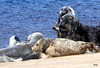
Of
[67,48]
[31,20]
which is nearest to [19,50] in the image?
[67,48]

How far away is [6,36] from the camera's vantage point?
12.4 meters

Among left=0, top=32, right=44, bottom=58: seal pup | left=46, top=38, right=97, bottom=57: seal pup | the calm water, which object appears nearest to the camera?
left=46, top=38, right=97, bottom=57: seal pup

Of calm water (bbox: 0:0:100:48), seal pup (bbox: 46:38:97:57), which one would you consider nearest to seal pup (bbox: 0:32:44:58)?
seal pup (bbox: 46:38:97:57)

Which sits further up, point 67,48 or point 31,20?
point 67,48

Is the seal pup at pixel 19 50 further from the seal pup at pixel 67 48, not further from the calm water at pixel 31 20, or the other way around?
the calm water at pixel 31 20

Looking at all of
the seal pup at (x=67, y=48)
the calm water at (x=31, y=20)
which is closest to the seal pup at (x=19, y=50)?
the seal pup at (x=67, y=48)

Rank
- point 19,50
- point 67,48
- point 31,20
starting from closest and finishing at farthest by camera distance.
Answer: point 67,48, point 19,50, point 31,20

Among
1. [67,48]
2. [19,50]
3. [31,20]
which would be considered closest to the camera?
[67,48]

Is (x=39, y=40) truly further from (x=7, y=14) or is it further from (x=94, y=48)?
(x=7, y=14)

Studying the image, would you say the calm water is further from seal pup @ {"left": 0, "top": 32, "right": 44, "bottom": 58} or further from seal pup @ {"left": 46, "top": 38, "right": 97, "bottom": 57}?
seal pup @ {"left": 46, "top": 38, "right": 97, "bottom": 57}

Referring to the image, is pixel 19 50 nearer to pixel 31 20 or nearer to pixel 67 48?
pixel 67 48

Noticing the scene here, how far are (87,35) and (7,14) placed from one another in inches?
432

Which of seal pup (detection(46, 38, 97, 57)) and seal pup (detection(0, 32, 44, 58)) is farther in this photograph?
seal pup (detection(0, 32, 44, 58))

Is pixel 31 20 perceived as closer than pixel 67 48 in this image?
No
